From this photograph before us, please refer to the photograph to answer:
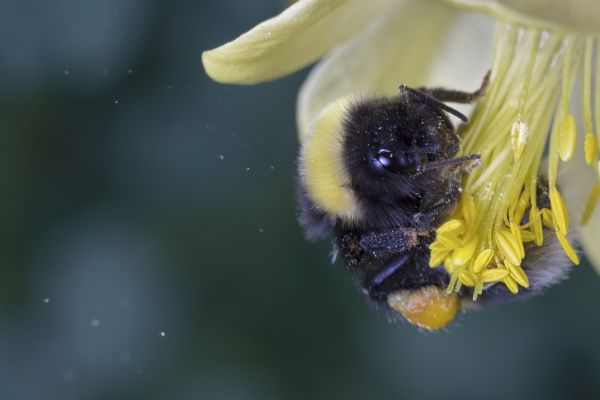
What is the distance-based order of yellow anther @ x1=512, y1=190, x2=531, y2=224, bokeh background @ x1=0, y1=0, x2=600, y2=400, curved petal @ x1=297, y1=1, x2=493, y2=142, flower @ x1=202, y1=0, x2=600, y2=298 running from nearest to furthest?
flower @ x1=202, y1=0, x2=600, y2=298 → yellow anther @ x1=512, y1=190, x2=531, y2=224 → curved petal @ x1=297, y1=1, x2=493, y2=142 → bokeh background @ x1=0, y1=0, x2=600, y2=400

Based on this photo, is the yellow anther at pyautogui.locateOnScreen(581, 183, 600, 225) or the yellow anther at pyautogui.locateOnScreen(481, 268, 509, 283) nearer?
the yellow anther at pyautogui.locateOnScreen(481, 268, 509, 283)

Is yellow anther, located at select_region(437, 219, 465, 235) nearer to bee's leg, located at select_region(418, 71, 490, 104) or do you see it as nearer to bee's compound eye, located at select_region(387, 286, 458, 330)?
bee's compound eye, located at select_region(387, 286, 458, 330)

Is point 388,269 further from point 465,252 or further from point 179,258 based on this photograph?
point 179,258

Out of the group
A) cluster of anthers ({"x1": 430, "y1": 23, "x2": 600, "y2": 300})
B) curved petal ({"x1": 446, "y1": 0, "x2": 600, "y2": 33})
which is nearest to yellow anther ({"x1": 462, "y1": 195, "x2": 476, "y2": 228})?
cluster of anthers ({"x1": 430, "y1": 23, "x2": 600, "y2": 300})

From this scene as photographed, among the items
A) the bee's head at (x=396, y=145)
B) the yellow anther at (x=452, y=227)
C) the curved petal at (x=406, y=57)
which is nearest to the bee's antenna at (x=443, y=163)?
the bee's head at (x=396, y=145)

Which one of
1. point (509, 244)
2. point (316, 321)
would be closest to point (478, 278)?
point (509, 244)

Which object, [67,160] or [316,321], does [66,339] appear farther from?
[316,321]
